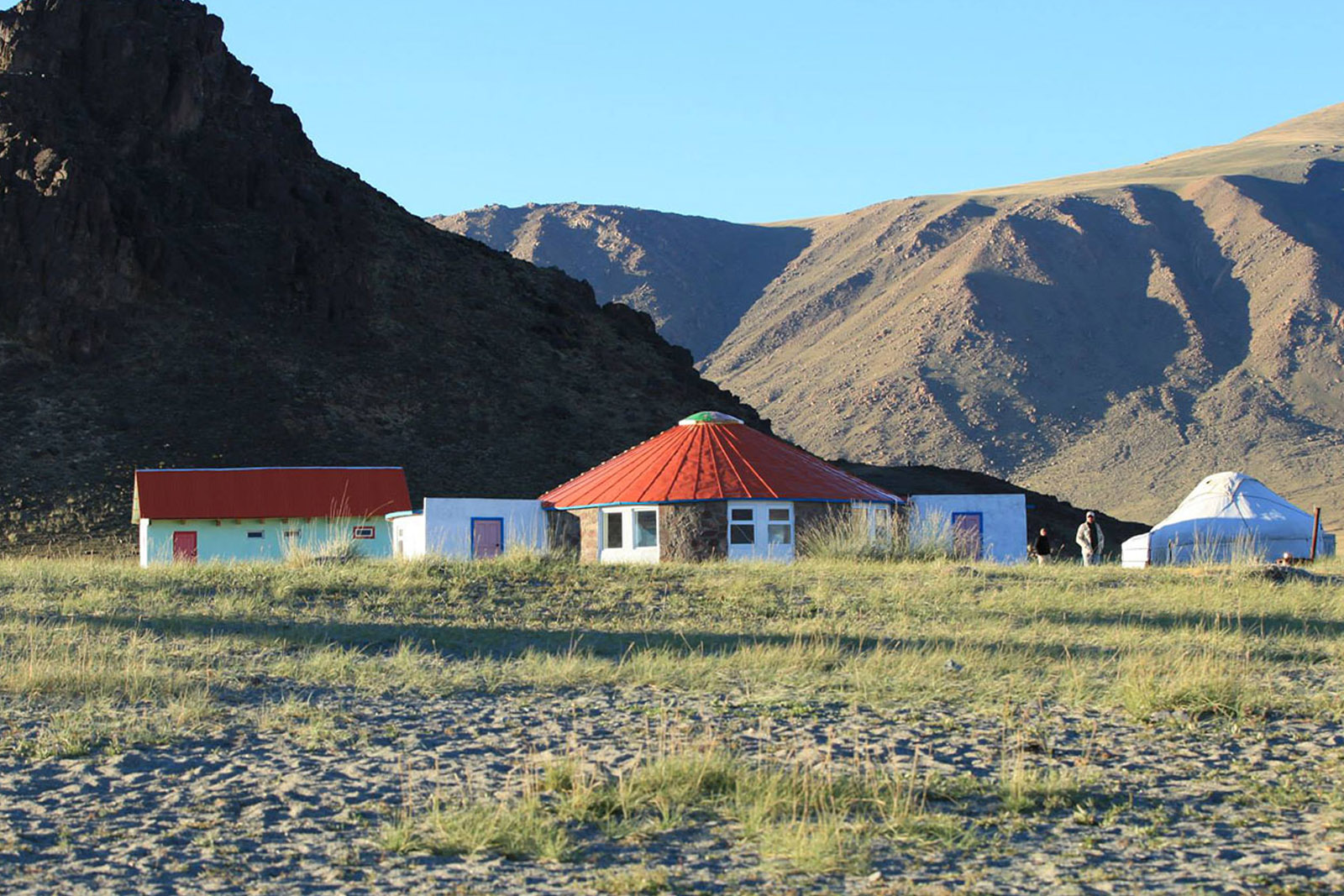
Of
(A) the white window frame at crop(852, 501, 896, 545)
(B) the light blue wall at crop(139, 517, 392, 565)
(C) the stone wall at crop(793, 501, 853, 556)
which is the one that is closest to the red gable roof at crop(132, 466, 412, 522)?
(B) the light blue wall at crop(139, 517, 392, 565)

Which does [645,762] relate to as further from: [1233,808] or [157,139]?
[157,139]

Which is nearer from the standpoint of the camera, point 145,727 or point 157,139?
point 145,727

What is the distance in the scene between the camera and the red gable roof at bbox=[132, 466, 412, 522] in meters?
45.6

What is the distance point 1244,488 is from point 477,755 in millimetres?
37583

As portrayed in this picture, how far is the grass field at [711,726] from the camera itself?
8352 millimetres

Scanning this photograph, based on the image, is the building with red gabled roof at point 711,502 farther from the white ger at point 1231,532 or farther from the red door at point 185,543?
the red door at point 185,543

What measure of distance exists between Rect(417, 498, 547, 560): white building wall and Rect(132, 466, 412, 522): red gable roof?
6.21 metres

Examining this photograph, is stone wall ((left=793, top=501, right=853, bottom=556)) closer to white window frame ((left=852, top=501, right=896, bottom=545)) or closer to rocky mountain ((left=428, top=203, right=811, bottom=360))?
white window frame ((left=852, top=501, right=896, bottom=545))

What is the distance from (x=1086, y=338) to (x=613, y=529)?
89902 mm

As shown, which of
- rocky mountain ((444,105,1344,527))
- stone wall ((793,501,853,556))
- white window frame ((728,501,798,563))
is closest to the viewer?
stone wall ((793,501,853,556))

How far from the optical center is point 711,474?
125ft

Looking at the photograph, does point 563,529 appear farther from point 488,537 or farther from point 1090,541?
point 1090,541

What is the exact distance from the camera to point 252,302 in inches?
2461

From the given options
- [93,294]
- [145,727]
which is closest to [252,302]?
[93,294]
